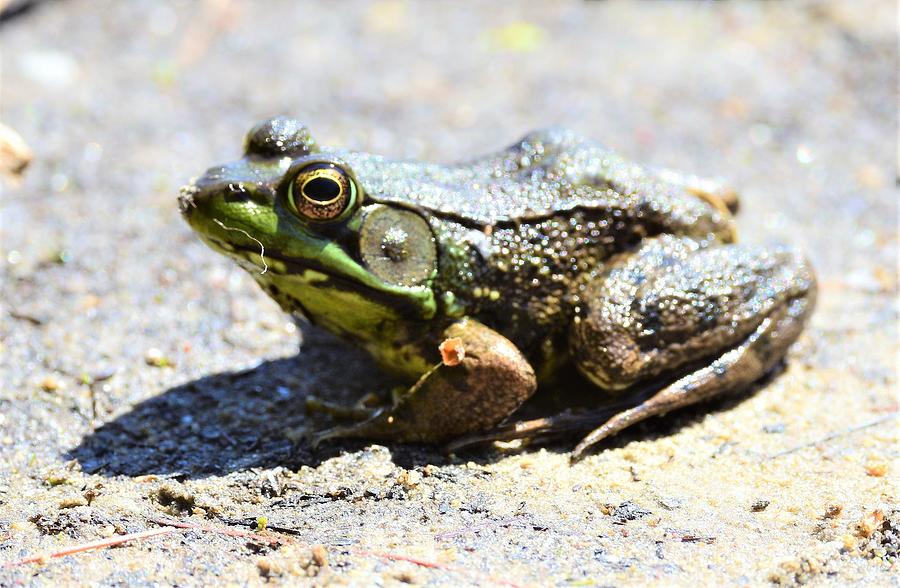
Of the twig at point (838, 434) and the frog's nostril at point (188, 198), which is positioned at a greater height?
the frog's nostril at point (188, 198)

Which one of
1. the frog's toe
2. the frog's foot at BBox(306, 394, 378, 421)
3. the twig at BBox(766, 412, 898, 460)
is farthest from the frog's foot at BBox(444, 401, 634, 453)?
the twig at BBox(766, 412, 898, 460)

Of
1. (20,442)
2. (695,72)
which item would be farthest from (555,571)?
(695,72)

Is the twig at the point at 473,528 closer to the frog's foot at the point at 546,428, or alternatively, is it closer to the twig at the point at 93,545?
the frog's foot at the point at 546,428

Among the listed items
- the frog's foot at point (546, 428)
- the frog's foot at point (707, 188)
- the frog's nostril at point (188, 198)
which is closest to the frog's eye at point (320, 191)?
the frog's nostril at point (188, 198)

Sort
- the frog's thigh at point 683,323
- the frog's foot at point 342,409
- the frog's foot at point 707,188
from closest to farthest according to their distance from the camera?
the frog's thigh at point 683,323
the frog's foot at point 342,409
the frog's foot at point 707,188

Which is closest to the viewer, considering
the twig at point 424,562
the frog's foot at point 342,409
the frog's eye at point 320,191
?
the twig at point 424,562
